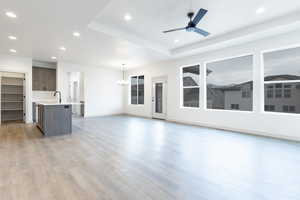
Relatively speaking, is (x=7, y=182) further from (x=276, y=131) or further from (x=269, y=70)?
(x=269, y=70)

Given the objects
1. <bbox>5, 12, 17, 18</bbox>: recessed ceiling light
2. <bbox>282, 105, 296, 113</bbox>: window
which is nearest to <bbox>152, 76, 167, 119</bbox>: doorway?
<bbox>282, 105, 296, 113</bbox>: window

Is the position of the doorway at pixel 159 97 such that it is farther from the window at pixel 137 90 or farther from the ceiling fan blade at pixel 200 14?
the ceiling fan blade at pixel 200 14

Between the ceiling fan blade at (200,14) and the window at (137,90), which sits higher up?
the ceiling fan blade at (200,14)

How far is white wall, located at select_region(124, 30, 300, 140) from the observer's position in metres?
4.29

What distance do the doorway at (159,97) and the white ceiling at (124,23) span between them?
7.22ft

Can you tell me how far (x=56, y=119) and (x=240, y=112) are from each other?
6.06 meters

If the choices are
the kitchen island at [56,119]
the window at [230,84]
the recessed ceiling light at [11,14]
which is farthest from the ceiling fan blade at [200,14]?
the kitchen island at [56,119]

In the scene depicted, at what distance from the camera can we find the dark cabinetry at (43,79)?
734 centimetres

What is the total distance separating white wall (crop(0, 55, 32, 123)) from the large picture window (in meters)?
9.37

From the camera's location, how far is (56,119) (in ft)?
15.3

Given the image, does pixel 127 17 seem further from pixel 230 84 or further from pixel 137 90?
pixel 137 90

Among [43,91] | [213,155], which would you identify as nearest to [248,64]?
[213,155]

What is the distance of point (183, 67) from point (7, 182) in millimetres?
6672

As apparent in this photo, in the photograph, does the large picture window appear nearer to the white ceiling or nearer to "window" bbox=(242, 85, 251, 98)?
"window" bbox=(242, 85, 251, 98)
